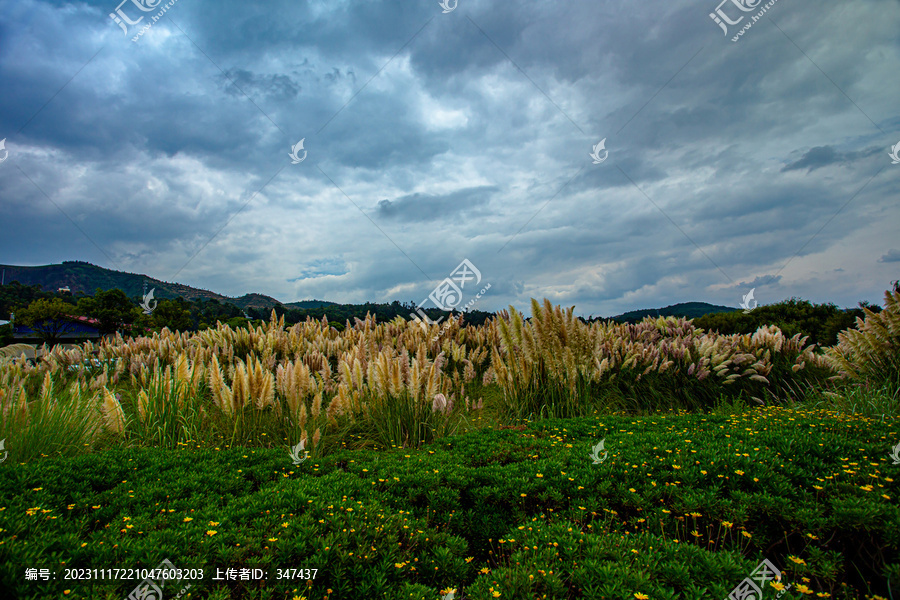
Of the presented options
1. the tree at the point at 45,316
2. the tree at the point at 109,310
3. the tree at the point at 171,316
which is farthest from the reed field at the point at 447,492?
the tree at the point at 109,310

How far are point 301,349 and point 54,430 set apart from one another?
4298 millimetres

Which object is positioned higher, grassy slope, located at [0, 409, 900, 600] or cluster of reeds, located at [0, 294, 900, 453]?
cluster of reeds, located at [0, 294, 900, 453]

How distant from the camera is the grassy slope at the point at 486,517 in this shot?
192cm

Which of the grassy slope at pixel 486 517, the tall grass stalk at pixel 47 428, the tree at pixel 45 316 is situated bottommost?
the grassy slope at pixel 486 517

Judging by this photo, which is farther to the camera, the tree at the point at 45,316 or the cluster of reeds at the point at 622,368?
the tree at the point at 45,316

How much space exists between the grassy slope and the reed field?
14 mm

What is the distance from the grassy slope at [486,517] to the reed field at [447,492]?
0.05 ft

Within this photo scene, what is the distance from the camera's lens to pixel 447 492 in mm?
2947

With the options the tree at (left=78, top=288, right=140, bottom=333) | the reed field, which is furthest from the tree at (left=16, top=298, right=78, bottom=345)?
Result: the reed field

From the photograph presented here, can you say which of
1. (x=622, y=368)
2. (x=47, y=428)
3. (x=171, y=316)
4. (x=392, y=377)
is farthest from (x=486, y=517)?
(x=171, y=316)

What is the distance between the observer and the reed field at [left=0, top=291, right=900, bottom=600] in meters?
1.95

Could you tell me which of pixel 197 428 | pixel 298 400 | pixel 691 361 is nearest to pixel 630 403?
pixel 691 361

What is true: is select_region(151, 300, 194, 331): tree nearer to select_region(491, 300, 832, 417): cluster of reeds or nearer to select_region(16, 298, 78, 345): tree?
select_region(16, 298, 78, 345): tree

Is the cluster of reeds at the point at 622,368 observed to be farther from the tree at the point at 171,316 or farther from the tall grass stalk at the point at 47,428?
the tree at the point at 171,316
